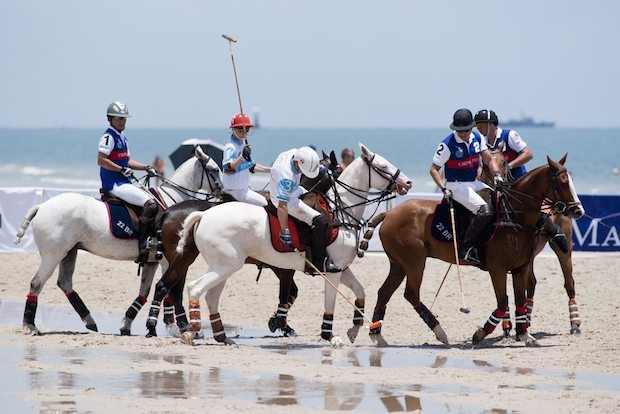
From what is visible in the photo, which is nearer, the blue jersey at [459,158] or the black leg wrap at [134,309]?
Answer: the blue jersey at [459,158]

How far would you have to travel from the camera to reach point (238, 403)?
9703 mm

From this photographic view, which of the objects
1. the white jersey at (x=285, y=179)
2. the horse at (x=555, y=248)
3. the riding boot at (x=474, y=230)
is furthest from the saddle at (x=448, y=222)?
the white jersey at (x=285, y=179)

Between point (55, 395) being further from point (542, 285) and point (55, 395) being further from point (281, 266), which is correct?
point (542, 285)

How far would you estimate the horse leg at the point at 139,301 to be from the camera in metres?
14.5

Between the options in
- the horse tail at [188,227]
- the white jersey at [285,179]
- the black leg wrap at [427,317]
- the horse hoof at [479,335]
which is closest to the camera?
the white jersey at [285,179]

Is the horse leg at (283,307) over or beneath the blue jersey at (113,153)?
beneath

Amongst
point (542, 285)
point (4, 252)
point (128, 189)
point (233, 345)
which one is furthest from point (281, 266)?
point (4, 252)

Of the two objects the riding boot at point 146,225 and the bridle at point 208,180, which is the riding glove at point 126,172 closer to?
the riding boot at point 146,225

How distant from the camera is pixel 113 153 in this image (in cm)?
1442

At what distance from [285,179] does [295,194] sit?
24cm

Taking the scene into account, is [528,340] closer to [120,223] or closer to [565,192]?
[565,192]

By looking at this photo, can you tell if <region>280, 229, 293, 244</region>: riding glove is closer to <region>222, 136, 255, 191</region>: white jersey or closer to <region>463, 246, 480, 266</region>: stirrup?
<region>222, 136, 255, 191</region>: white jersey

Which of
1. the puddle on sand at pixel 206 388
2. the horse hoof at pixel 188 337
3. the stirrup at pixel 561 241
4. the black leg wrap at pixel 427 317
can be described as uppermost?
the stirrup at pixel 561 241

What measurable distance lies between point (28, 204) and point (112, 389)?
1300 cm
